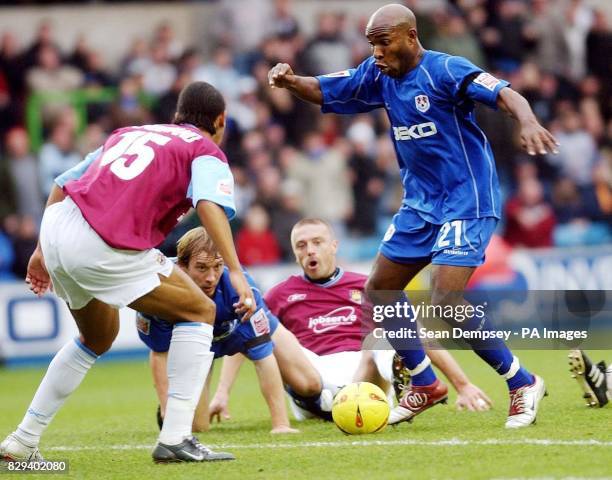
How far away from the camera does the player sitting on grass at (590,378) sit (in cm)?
800

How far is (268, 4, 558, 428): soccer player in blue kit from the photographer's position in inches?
287

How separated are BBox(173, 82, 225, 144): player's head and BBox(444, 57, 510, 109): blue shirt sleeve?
142cm

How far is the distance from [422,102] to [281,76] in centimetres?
90

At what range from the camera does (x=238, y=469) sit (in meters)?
6.21

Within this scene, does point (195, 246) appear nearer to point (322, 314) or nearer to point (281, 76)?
point (281, 76)

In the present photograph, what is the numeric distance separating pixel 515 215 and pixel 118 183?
36.9 feet

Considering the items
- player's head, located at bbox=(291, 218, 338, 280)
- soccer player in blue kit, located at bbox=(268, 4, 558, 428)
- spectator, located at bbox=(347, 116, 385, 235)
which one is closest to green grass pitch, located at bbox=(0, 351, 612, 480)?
soccer player in blue kit, located at bbox=(268, 4, 558, 428)

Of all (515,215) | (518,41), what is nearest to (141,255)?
(515,215)

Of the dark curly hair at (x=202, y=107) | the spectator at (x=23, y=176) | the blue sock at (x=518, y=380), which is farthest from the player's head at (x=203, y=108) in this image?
the spectator at (x=23, y=176)

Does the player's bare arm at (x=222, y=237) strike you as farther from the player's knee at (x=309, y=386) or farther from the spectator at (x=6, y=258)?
the spectator at (x=6, y=258)

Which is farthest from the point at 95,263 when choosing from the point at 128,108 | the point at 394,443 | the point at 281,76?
the point at 128,108

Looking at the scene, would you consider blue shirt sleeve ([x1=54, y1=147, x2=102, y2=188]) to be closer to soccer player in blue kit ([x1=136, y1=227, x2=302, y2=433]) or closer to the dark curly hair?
the dark curly hair

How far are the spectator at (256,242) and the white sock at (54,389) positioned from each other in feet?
29.4

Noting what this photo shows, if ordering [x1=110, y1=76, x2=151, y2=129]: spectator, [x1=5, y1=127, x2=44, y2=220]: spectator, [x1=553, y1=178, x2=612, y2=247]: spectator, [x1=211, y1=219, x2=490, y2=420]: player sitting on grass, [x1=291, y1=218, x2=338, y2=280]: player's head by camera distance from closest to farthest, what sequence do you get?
[x1=211, y1=219, x2=490, y2=420]: player sitting on grass < [x1=291, y1=218, x2=338, y2=280]: player's head < [x1=5, y1=127, x2=44, y2=220]: spectator < [x1=110, y1=76, x2=151, y2=129]: spectator < [x1=553, y1=178, x2=612, y2=247]: spectator
